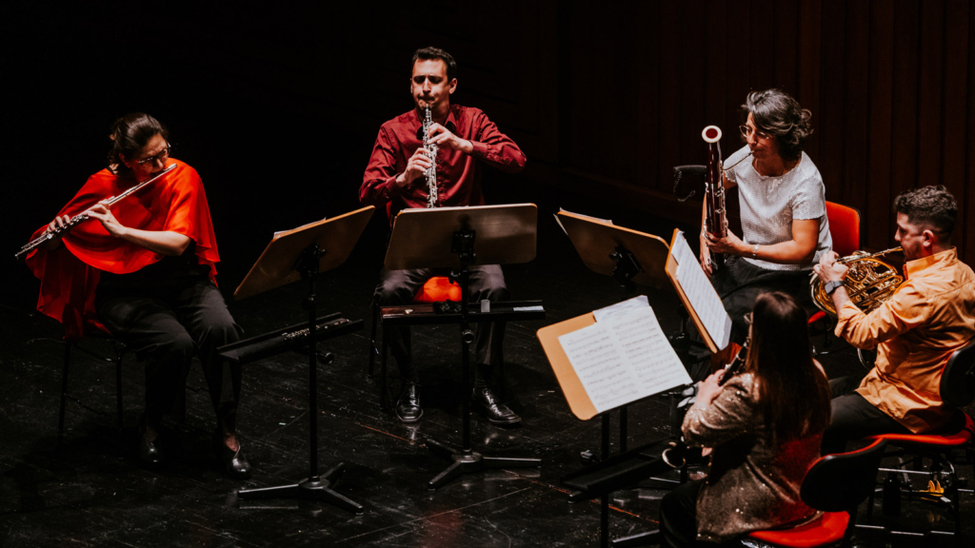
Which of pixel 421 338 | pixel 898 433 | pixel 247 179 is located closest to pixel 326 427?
pixel 421 338

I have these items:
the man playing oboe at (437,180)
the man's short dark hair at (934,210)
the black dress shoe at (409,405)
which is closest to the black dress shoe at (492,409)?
the man playing oboe at (437,180)

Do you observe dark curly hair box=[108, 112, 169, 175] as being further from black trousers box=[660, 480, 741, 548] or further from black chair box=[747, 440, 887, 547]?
black chair box=[747, 440, 887, 547]

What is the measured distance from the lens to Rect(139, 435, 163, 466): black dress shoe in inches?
153

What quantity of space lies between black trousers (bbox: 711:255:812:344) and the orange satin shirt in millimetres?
733

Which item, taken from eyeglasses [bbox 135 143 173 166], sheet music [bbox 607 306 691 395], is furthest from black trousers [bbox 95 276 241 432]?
sheet music [bbox 607 306 691 395]

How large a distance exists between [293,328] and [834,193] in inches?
137

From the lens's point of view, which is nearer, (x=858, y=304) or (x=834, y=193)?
(x=858, y=304)

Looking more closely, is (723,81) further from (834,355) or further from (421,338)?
(421,338)

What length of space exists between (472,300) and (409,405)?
0.51 metres

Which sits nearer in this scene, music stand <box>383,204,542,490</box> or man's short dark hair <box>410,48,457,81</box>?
music stand <box>383,204,542,490</box>

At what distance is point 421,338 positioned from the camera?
5117mm

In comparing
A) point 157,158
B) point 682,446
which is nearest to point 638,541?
point 682,446

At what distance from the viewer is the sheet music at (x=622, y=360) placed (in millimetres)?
2818

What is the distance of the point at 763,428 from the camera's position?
101 inches
